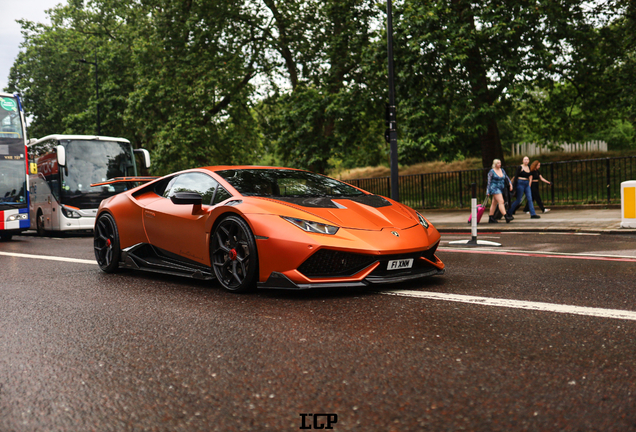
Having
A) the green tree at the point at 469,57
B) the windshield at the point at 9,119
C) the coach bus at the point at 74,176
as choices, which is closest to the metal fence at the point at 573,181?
the green tree at the point at 469,57

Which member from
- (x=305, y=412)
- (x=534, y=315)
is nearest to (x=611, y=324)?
(x=534, y=315)

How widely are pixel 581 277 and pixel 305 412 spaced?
4198mm

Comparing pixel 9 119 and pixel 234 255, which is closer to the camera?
pixel 234 255

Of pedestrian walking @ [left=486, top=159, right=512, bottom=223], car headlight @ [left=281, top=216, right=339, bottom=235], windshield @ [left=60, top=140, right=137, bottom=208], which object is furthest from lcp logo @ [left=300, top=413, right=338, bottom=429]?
windshield @ [left=60, top=140, right=137, bottom=208]

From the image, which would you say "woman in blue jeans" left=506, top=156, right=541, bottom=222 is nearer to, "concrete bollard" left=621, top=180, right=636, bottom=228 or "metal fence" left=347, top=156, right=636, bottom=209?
"metal fence" left=347, top=156, right=636, bottom=209

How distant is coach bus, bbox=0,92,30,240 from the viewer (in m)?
15.8

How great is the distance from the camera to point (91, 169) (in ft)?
62.1

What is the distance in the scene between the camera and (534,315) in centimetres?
425

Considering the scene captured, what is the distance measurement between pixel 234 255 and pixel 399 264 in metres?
1.49

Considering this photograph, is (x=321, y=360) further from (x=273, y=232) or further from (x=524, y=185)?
(x=524, y=185)

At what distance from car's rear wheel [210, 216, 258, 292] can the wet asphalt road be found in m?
0.17

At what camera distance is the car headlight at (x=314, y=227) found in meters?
5.13

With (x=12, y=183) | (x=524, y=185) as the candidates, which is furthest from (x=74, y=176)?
(x=524, y=185)

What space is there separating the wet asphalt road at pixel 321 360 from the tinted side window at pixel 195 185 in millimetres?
1017
